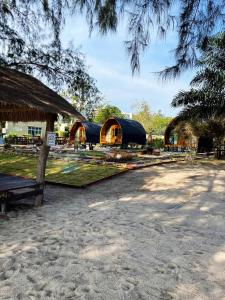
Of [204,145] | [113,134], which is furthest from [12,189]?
[113,134]

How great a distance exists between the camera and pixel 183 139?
86.6 ft

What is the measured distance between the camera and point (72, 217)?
910 cm

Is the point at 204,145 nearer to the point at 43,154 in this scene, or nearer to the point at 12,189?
the point at 43,154

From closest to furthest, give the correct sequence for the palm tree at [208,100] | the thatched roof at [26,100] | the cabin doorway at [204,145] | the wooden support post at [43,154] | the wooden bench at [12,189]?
Result: the wooden bench at [12,189], the thatched roof at [26,100], the wooden support post at [43,154], the palm tree at [208,100], the cabin doorway at [204,145]

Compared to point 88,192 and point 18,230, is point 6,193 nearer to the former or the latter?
point 18,230

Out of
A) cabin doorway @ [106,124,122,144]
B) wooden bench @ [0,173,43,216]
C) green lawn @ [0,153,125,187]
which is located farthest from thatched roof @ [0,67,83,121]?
cabin doorway @ [106,124,122,144]

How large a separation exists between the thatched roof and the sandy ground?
2943 mm

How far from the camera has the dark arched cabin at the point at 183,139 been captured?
24.7 m

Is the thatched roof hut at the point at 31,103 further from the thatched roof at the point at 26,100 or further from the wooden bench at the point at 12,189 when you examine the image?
the wooden bench at the point at 12,189

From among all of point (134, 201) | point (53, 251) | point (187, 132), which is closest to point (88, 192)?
point (134, 201)

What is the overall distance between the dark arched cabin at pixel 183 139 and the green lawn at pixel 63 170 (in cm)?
866

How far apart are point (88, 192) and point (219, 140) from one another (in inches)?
576

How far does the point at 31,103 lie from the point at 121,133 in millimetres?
25910

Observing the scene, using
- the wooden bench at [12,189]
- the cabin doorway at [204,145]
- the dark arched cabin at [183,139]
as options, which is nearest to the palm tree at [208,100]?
the dark arched cabin at [183,139]
